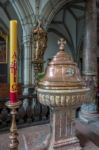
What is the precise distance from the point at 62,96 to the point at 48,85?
0.14 m

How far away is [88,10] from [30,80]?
→ 2.13m

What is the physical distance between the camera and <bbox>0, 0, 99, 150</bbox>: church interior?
1613 mm

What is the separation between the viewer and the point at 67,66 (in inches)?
66.6

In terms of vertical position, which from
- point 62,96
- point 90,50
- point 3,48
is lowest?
point 62,96

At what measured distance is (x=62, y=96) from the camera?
1605 millimetres

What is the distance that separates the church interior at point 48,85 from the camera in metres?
1.61

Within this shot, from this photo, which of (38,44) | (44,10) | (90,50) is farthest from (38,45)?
(90,50)

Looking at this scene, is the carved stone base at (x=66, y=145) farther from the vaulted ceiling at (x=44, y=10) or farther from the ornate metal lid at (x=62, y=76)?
the vaulted ceiling at (x=44, y=10)

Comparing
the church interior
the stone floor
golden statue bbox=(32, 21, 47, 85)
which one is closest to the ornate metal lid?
the church interior

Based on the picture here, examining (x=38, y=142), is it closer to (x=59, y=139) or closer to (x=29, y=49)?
(x=59, y=139)

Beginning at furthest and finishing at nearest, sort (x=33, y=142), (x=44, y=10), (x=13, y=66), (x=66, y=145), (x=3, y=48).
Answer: (x=3, y=48)
(x=44, y=10)
(x=33, y=142)
(x=66, y=145)
(x=13, y=66)

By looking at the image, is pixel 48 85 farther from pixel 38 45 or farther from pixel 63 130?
pixel 38 45

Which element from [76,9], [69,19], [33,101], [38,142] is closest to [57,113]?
[38,142]

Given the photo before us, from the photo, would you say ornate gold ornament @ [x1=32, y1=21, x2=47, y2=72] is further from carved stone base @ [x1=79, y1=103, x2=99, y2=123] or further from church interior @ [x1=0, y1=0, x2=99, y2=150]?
carved stone base @ [x1=79, y1=103, x2=99, y2=123]
